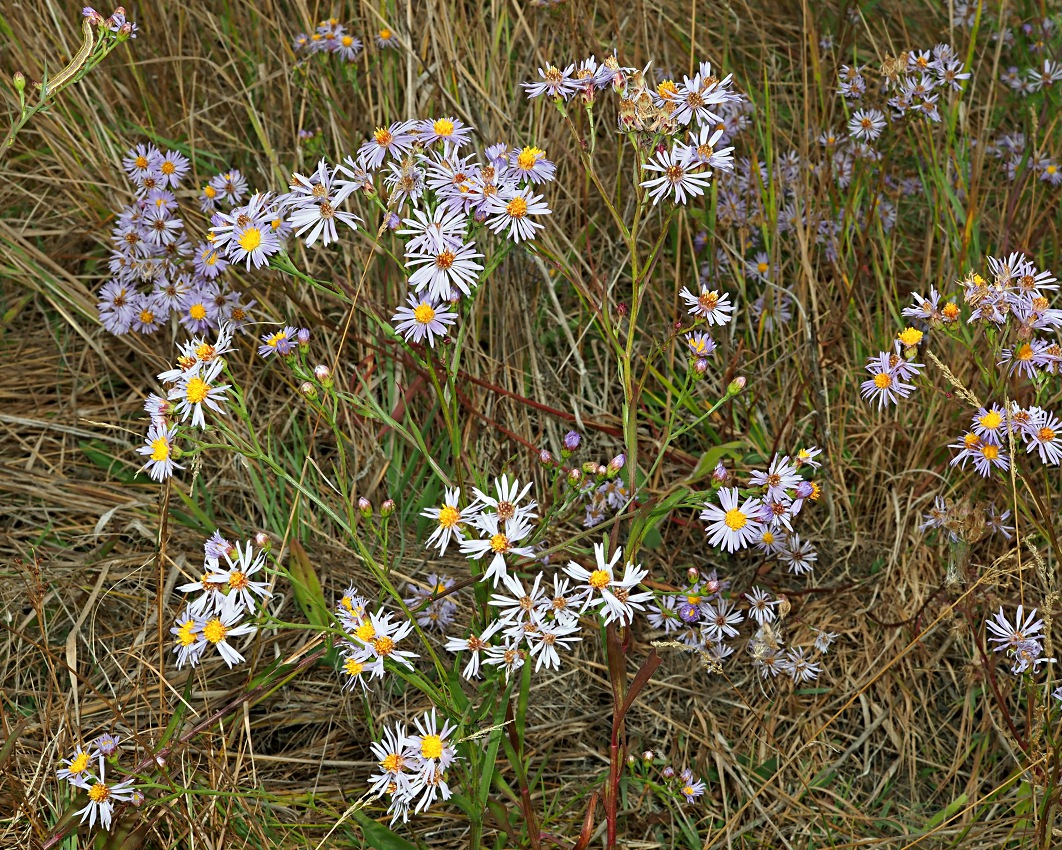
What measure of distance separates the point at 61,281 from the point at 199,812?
1505 millimetres

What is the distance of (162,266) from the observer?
2.46m

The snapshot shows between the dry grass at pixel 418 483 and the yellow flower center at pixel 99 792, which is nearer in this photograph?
the yellow flower center at pixel 99 792

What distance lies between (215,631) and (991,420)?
4.76 feet

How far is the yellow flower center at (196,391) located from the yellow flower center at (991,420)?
141cm

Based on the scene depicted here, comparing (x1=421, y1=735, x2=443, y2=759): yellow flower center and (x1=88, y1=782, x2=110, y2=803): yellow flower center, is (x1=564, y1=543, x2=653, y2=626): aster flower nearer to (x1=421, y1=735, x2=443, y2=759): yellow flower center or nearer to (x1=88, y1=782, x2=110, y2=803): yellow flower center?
(x1=421, y1=735, x2=443, y2=759): yellow flower center

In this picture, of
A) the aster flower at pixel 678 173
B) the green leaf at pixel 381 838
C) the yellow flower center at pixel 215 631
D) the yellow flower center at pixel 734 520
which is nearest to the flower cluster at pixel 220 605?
the yellow flower center at pixel 215 631

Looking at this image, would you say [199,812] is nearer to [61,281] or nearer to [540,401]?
[540,401]

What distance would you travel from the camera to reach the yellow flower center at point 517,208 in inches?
63.9

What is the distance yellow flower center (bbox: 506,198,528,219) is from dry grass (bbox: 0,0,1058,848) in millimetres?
507

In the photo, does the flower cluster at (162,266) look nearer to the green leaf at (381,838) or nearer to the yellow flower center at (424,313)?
the yellow flower center at (424,313)

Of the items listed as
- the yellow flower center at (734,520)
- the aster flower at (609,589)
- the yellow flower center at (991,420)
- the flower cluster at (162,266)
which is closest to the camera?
the aster flower at (609,589)

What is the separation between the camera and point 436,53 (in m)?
2.52

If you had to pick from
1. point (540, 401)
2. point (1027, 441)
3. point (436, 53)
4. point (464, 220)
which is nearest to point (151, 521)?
point (540, 401)

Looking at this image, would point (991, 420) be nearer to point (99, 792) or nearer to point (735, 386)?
point (735, 386)
